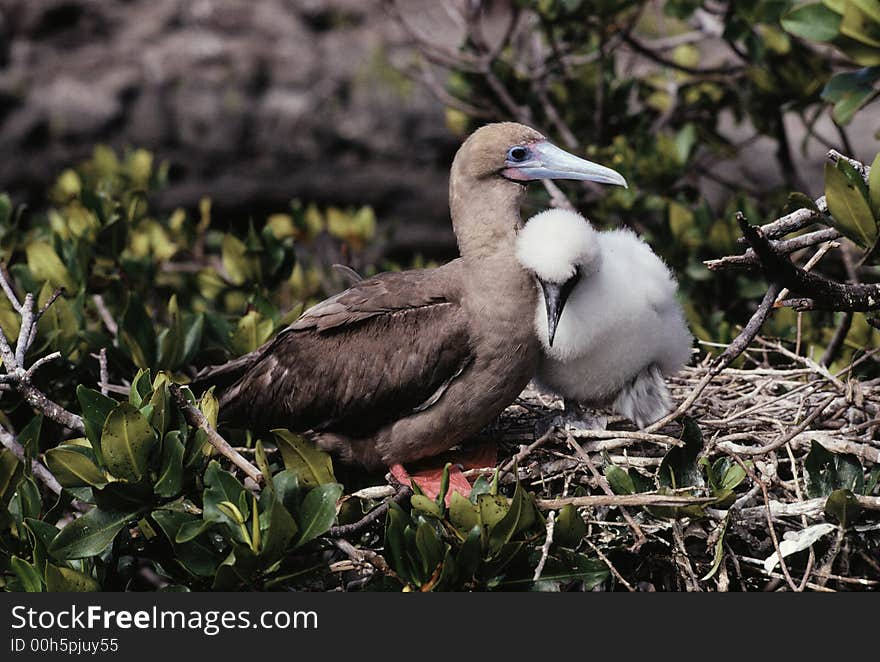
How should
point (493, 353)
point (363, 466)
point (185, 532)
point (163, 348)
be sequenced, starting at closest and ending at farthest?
point (185, 532), point (493, 353), point (363, 466), point (163, 348)

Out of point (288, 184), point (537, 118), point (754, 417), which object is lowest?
point (288, 184)

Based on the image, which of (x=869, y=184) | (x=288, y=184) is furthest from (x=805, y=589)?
(x=288, y=184)

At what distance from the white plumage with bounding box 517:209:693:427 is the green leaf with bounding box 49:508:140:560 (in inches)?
53.3

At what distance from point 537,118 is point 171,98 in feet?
12.6

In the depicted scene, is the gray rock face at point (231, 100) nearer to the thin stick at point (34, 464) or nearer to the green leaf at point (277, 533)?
the thin stick at point (34, 464)

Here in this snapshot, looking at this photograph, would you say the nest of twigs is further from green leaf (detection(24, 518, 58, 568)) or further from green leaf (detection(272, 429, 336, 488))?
green leaf (detection(24, 518, 58, 568))

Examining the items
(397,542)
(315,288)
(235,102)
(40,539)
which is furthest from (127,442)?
(235,102)

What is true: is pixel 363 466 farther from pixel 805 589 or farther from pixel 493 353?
pixel 805 589

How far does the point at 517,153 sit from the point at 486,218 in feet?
0.80

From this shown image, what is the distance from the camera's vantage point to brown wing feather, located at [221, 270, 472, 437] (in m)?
3.42

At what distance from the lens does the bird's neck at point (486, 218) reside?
3.53m

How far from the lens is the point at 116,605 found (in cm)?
293

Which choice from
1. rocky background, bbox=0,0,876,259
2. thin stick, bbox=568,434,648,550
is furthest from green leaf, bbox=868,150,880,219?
rocky background, bbox=0,0,876,259

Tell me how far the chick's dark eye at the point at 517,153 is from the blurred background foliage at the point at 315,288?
87 cm
